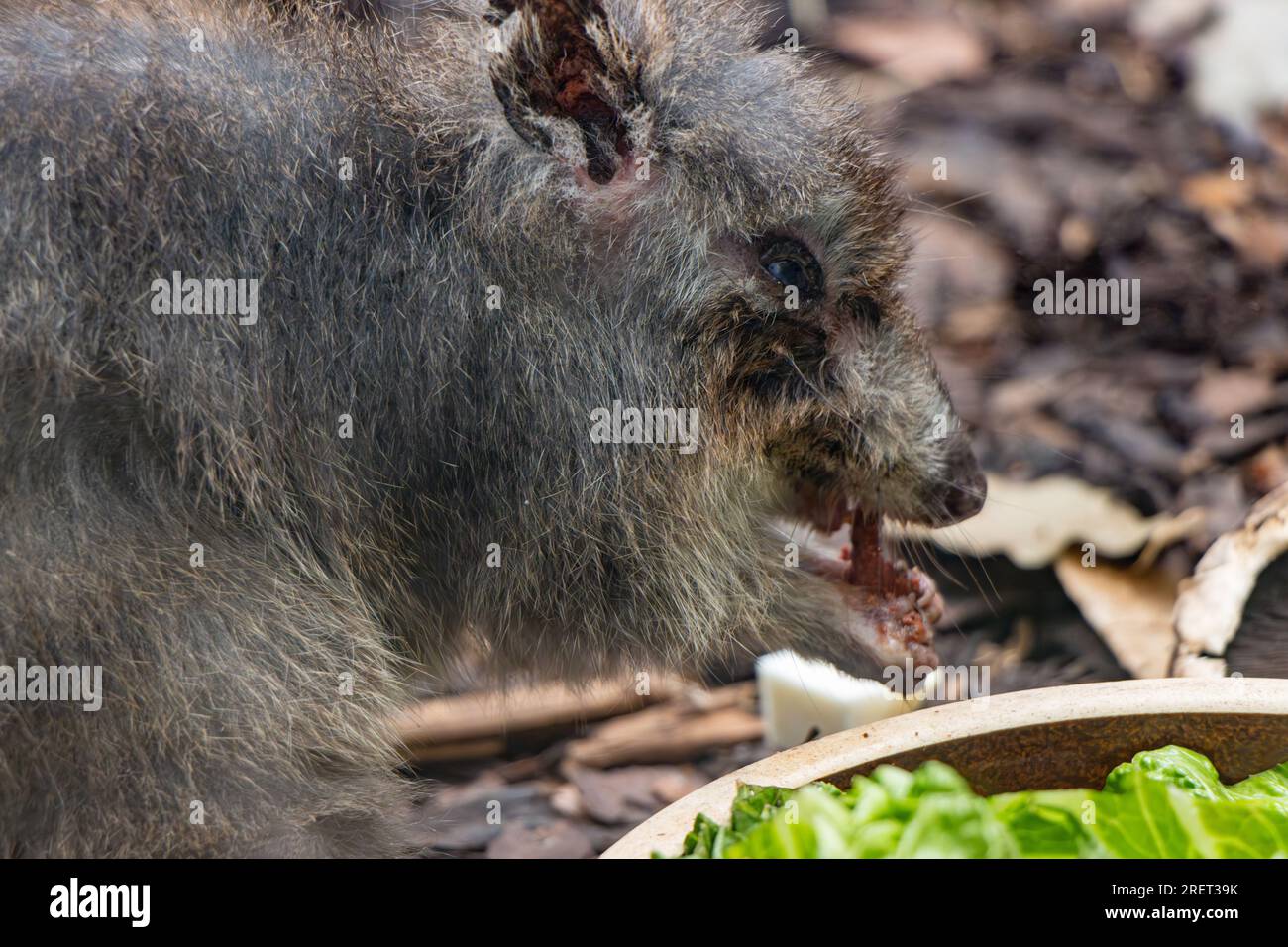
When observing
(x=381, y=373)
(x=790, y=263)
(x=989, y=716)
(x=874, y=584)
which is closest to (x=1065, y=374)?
(x=874, y=584)

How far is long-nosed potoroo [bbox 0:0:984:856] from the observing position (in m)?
2.62

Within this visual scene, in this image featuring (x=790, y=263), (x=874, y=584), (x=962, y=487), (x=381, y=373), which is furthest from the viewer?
(x=874, y=584)

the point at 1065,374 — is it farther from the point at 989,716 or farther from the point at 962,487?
the point at 989,716

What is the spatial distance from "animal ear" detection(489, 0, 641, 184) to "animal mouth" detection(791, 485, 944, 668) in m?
1.14

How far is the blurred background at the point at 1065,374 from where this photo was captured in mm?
4645

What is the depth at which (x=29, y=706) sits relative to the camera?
253cm

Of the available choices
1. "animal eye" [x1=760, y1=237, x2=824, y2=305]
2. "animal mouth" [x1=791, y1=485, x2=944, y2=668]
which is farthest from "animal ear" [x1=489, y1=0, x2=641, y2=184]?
"animal mouth" [x1=791, y1=485, x2=944, y2=668]

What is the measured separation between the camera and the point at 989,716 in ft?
8.79

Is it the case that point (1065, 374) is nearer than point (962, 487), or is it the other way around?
point (962, 487)

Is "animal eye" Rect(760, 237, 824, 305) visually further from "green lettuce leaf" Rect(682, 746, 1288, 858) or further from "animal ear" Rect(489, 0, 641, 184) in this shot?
"green lettuce leaf" Rect(682, 746, 1288, 858)

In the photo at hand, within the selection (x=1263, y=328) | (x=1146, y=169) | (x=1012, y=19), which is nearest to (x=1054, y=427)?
(x=1263, y=328)

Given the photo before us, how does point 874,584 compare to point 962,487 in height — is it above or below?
below

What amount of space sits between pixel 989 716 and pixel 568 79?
5.54 feet
